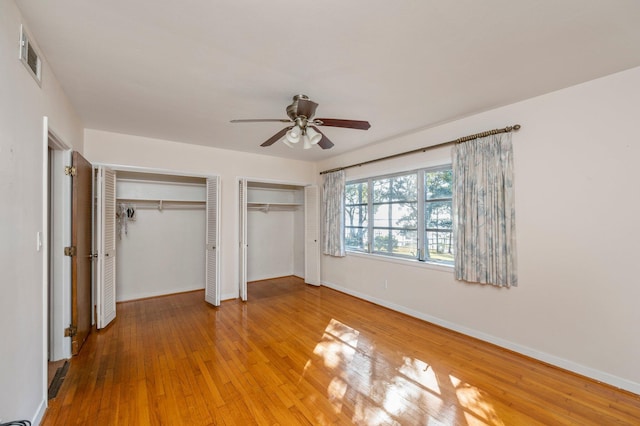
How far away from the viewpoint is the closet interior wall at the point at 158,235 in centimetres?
452

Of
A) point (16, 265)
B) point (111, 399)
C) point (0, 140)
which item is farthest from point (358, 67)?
point (111, 399)

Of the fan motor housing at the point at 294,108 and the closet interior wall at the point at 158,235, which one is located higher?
the fan motor housing at the point at 294,108

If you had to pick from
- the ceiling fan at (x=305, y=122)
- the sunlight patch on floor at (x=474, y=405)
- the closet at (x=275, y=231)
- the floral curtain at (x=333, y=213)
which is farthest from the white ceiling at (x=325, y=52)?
the closet at (x=275, y=231)

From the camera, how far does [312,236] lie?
559cm

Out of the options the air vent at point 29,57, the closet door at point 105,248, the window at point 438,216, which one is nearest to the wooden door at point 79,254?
the closet door at point 105,248

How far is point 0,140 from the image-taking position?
52.0 inches

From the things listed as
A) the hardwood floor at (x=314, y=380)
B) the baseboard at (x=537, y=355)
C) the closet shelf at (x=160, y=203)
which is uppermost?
the closet shelf at (x=160, y=203)

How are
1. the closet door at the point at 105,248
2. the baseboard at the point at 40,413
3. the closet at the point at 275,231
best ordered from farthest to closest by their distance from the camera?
the closet at the point at 275,231, the closet door at the point at 105,248, the baseboard at the point at 40,413

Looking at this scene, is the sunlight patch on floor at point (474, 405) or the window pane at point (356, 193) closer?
the sunlight patch on floor at point (474, 405)

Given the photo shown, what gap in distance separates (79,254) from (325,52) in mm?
3115

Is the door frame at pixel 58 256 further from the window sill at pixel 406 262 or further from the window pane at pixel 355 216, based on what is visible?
the window pane at pixel 355 216

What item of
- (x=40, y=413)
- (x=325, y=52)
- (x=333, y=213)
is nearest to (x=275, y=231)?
(x=333, y=213)

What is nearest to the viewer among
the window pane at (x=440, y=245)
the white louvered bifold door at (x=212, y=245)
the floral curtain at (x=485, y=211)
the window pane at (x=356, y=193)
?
the floral curtain at (x=485, y=211)

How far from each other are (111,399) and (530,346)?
3.87 metres
